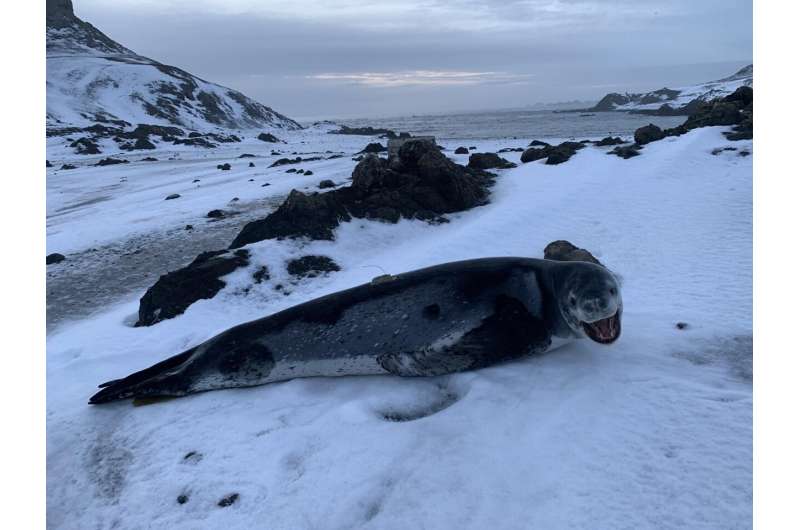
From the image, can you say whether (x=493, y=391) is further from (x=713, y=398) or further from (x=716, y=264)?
(x=716, y=264)

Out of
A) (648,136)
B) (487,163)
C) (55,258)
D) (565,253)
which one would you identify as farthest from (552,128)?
(55,258)

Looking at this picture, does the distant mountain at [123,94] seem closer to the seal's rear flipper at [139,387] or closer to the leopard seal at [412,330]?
the seal's rear flipper at [139,387]

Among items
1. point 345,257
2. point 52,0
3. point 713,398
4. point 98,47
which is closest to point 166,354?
point 345,257

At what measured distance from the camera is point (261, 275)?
23.3 feet

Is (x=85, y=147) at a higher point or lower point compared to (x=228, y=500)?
higher

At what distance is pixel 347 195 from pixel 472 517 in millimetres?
8213

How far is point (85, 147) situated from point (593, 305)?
33.4m

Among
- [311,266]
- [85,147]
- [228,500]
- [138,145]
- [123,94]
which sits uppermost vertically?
[123,94]

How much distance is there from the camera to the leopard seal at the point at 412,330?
154 inches

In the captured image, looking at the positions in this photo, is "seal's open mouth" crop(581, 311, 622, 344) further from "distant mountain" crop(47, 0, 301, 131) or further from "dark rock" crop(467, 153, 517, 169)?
"distant mountain" crop(47, 0, 301, 131)

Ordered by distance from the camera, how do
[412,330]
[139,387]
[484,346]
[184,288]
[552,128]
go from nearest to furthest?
[484,346] < [412,330] < [139,387] < [184,288] < [552,128]

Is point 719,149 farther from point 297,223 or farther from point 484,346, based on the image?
point 484,346

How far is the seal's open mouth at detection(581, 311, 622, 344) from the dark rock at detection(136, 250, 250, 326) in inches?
182

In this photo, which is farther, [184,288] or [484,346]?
[184,288]
